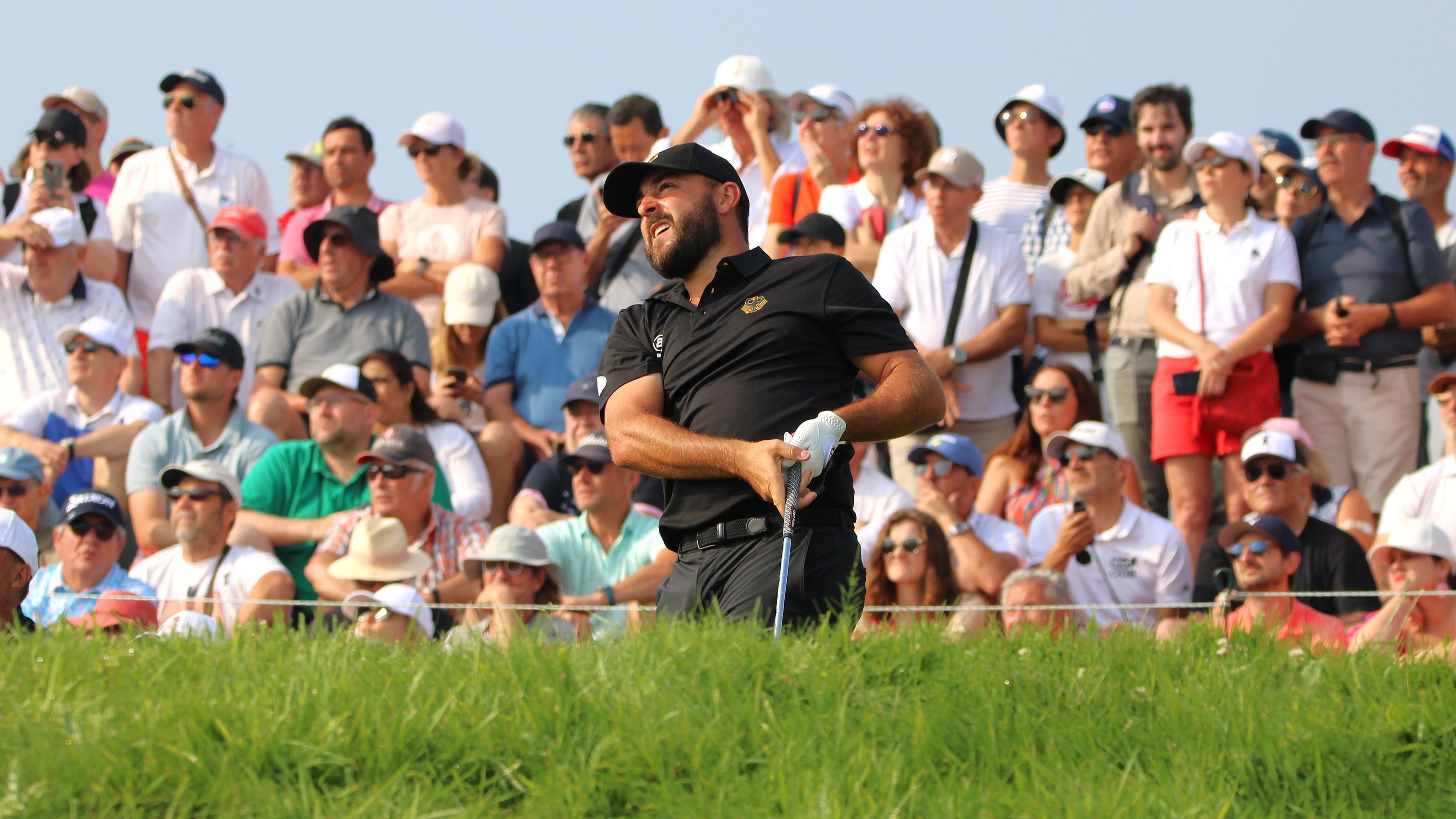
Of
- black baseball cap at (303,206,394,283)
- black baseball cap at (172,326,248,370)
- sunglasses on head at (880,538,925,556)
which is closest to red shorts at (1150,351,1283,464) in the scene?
sunglasses on head at (880,538,925,556)

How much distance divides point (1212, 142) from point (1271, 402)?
1.62 m

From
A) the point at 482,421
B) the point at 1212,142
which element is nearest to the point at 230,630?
the point at 482,421

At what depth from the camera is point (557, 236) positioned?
38.1ft

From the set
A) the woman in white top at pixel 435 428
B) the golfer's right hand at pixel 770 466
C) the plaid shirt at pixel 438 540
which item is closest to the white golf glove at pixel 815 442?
the golfer's right hand at pixel 770 466

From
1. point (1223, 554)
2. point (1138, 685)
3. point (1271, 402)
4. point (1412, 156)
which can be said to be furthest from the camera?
point (1412, 156)

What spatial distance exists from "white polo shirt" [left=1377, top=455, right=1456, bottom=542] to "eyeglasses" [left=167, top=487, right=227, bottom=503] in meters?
6.45

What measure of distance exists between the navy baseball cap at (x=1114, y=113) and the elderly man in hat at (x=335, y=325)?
197 inches

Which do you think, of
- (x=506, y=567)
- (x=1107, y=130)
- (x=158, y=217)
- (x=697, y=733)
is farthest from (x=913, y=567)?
(x=158, y=217)

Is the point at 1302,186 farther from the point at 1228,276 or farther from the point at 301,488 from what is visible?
the point at 301,488

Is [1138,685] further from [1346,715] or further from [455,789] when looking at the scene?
[455,789]

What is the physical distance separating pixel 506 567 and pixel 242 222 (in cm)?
449

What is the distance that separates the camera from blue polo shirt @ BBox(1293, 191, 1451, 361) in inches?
408

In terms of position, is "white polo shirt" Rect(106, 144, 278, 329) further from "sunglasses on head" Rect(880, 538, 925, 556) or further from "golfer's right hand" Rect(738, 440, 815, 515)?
"golfer's right hand" Rect(738, 440, 815, 515)

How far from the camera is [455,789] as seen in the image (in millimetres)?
3992
